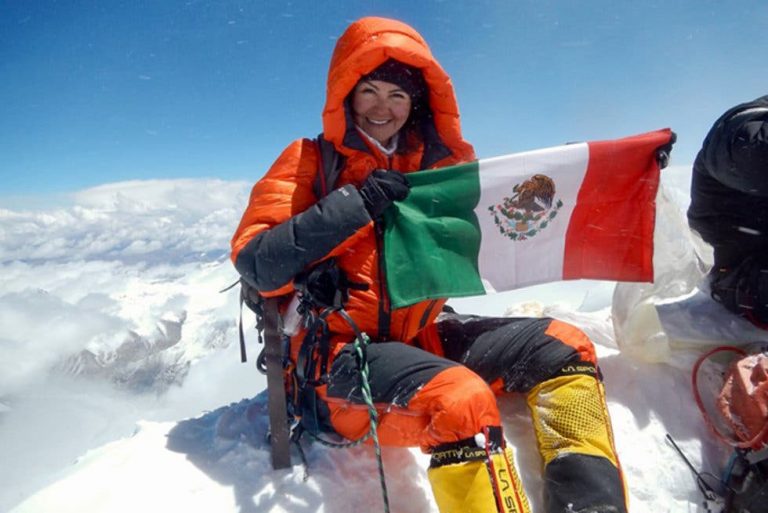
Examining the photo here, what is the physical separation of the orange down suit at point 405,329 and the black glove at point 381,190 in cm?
8

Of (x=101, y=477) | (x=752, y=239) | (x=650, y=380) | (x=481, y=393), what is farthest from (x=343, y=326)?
(x=752, y=239)

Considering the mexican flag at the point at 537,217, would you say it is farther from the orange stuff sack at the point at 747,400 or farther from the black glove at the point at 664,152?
the orange stuff sack at the point at 747,400

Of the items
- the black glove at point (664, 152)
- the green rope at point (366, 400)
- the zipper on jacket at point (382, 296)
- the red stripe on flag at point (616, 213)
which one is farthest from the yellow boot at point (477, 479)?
the black glove at point (664, 152)

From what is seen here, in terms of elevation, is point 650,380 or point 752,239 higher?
point 752,239

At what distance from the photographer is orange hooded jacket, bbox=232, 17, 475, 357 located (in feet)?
7.45

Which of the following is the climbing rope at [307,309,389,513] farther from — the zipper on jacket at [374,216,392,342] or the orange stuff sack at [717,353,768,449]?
the orange stuff sack at [717,353,768,449]

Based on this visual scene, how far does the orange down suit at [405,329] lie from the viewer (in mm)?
1865

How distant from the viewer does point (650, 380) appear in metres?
A: 2.82

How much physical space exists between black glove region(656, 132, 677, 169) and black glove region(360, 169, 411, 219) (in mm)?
1674

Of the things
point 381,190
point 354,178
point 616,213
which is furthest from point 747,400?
point 354,178

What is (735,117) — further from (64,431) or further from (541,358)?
(64,431)

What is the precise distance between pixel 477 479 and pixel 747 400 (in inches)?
65.4

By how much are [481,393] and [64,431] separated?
247 m

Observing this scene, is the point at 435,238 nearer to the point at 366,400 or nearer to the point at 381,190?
the point at 381,190
